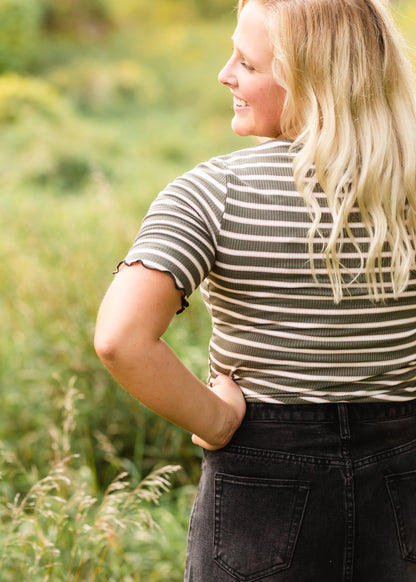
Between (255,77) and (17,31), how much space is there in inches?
362

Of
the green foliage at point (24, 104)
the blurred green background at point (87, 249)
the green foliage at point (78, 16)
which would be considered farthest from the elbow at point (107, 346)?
the green foliage at point (78, 16)

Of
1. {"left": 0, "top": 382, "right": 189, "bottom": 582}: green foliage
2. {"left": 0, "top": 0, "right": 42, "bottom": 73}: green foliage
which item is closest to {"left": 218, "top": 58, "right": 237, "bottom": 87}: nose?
{"left": 0, "top": 382, "right": 189, "bottom": 582}: green foliage

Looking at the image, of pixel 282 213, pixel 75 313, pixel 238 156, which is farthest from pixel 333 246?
pixel 75 313

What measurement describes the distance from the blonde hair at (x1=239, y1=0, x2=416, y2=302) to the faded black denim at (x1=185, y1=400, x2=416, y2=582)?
9.1 inches

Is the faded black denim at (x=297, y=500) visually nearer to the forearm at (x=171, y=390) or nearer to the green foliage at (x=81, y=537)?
the forearm at (x=171, y=390)

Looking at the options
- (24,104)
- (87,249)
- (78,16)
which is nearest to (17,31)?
(78,16)

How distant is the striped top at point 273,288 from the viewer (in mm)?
1074

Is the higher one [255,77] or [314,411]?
[255,77]

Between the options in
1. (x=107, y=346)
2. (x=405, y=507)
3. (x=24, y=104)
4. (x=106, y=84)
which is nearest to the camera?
(x=107, y=346)

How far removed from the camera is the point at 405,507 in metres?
1.26

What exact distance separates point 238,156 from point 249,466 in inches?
19.6

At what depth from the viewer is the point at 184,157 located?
8.80 metres

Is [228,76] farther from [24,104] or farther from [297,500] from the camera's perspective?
[24,104]

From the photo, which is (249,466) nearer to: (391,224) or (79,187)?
(391,224)
